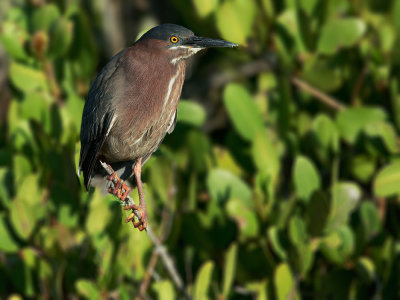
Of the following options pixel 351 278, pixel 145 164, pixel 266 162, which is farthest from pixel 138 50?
pixel 351 278

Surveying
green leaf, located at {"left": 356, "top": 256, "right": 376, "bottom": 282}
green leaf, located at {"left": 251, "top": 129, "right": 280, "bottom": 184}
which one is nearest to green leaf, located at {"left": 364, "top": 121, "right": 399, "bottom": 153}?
green leaf, located at {"left": 251, "top": 129, "right": 280, "bottom": 184}

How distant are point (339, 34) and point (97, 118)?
6.21ft

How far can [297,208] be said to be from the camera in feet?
15.3

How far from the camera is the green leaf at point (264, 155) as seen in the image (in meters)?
4.88

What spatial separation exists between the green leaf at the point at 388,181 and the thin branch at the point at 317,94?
73 centimetres

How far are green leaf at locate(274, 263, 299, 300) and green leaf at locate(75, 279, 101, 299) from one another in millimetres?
1040

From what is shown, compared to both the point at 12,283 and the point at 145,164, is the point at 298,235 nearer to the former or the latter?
the point at 145,164

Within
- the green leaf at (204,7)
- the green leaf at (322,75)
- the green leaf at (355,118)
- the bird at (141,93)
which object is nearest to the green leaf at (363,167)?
the green leaf at (355,118)

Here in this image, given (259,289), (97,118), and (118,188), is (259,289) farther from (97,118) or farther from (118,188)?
(97,118)

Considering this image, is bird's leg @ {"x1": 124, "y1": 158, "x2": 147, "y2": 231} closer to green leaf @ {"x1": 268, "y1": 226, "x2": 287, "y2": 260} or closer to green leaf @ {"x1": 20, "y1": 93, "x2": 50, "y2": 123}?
green leaf @ {"x1": 268, "y1": 226, "x2": 287, "y2": 260}

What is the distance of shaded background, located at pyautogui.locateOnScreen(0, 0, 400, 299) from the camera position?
4602 mm

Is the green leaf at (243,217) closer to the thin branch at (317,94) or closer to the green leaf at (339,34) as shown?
the thin branch at (317,94)

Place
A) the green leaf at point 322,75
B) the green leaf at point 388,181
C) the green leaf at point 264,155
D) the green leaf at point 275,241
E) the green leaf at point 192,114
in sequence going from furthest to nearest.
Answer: the green leaf at point 322,75
the green leaf at point 192,114
the green leaf at point 264,155
the green leaf at point 388,181
the green leaf at point 275,241

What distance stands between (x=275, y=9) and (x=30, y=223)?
2.35 meters
